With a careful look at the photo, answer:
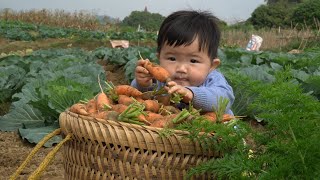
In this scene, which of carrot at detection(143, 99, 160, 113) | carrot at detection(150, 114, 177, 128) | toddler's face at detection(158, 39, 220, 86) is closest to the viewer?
carrot at detection(150, 114, 177, 128)

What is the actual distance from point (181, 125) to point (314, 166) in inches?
23.0

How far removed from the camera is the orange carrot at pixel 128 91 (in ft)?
9.22

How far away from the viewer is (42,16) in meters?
46.3

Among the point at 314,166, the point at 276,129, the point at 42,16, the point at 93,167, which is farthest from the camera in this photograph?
the point at 42,16

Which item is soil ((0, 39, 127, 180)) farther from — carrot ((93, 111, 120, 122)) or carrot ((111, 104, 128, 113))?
carrot ((93, 111, 120, 122))

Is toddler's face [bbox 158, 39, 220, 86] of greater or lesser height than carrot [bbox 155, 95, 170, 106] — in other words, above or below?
above

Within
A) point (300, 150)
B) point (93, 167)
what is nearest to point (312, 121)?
point (300, 150)

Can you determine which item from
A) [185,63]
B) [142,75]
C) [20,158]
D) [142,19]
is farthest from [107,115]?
[142,19]

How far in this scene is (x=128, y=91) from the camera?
2805 millimetres

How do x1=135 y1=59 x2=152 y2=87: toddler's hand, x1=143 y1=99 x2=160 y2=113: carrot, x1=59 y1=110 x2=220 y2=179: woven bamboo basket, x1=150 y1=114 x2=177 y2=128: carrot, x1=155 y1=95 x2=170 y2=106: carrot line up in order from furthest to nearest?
x1=135 y1=59 x2=152 y2=87: toddler's hand, x1=155 y1=95 x2=170 y2=106: carrot, x1=143 y1=99 x2=160 y2=113: carrot, x1=150 y1=114 x2=177 y2=128: carrot, x1=59 y1=110 x2=220 y2=179: woven bamboo basket

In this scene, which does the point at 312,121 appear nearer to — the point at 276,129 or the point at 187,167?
the point at 276,129

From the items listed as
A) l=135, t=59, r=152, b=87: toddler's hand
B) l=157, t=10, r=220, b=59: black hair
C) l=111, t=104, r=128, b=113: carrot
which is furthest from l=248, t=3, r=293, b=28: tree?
l=111, t=104, r=128, b=113: carrot

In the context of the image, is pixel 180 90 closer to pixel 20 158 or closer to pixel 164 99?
pixel 164 99

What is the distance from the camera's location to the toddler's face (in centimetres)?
297
